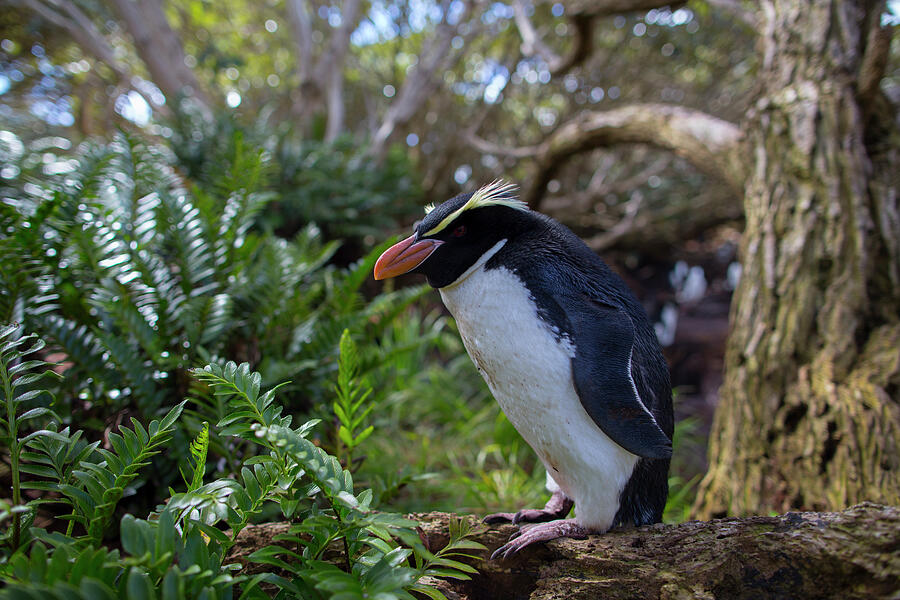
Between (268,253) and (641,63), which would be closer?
(268,253)

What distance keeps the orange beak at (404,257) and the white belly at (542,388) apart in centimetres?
11

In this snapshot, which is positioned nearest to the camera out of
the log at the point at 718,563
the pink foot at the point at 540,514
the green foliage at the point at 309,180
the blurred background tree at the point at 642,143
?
the log at the point at 718,563

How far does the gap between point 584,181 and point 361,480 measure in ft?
16.8

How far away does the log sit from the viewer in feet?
2.86

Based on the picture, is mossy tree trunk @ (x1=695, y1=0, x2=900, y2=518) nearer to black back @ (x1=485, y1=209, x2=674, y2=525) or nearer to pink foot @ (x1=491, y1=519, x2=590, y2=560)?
black back @ (x1=485, y1=209, x2=674, y2=525)

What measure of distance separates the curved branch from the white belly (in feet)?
5.23

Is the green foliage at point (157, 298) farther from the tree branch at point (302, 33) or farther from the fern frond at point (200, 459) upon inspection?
the tree branch at point (302, 33)

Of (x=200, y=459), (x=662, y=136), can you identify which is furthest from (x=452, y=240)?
(x=662, y=136)

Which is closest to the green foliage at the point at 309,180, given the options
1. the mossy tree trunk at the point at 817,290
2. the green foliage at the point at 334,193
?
the green foliage at the point at 334,193

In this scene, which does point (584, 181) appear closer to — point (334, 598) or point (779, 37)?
point (779, 37)

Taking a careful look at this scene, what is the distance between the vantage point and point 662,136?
2.61 meters

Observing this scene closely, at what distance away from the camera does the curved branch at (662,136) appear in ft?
7.34

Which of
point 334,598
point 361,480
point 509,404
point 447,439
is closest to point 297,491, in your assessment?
point 334,598

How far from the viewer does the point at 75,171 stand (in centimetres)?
178
